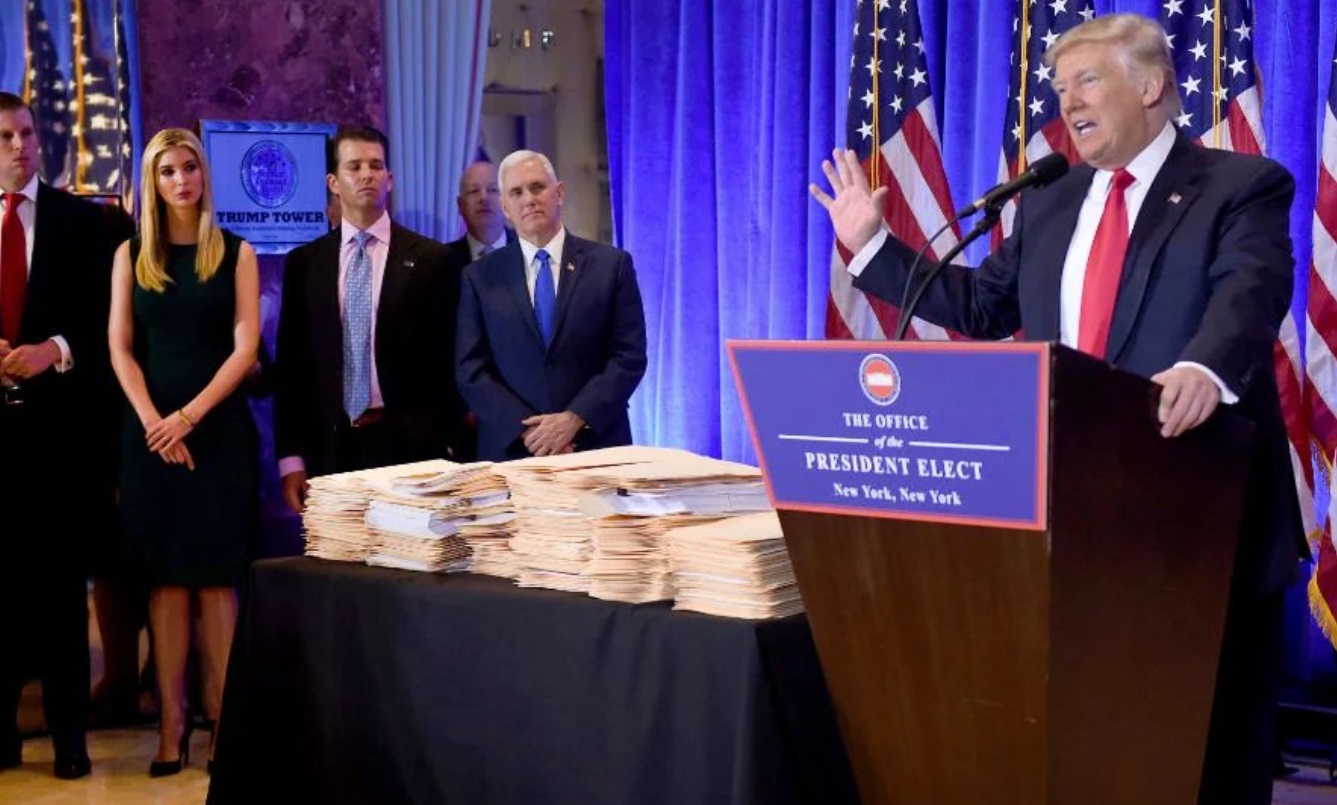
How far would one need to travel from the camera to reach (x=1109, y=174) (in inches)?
107

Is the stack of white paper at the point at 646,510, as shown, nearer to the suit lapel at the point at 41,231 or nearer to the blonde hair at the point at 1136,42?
the blonde hair at the point at 1136,42

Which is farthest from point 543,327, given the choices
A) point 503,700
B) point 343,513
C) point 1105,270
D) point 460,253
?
point 1105,270

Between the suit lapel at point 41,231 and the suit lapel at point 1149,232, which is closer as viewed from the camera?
the suit lapel at point 1149,232

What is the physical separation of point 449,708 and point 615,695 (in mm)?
389

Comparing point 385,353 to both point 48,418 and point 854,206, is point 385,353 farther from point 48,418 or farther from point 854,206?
point 854,206

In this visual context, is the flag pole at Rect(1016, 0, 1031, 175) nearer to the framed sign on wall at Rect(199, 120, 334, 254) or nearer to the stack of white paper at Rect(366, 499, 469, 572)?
the framed sign on wall at Rect(199, 120, 334, 254)

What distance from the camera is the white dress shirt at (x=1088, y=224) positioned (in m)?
2.68

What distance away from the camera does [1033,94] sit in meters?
5.03

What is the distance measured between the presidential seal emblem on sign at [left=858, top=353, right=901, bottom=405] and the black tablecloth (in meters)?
0.49

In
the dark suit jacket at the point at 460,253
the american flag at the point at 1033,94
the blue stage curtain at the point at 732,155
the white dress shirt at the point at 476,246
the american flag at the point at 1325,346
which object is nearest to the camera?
the american flag at the point at 1325,346

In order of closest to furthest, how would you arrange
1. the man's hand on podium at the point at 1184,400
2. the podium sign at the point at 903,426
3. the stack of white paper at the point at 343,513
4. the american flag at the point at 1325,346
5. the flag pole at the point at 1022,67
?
the podium sign at the point at 903,426 < the man's hand on podium at the point at 1184,400 < the stack of white paper at the point at 343,513 < the american flag at the point at 1325,346 < the flag pole at the point at 1022,67

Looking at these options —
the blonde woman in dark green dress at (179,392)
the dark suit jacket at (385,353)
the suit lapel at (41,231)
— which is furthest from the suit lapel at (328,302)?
the suit lapel at (41,231)

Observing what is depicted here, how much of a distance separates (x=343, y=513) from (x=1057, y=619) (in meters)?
1.57

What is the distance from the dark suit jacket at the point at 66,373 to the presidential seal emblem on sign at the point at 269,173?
2.50ft
